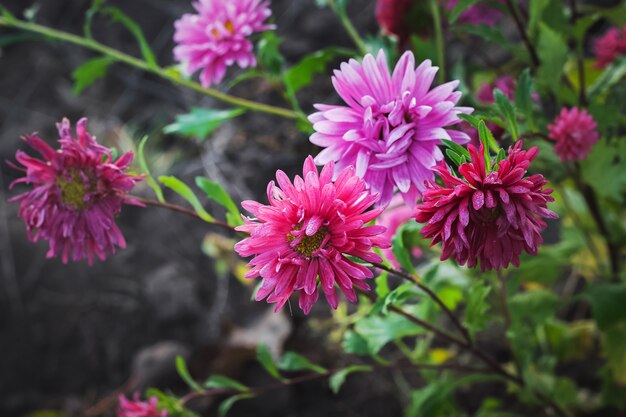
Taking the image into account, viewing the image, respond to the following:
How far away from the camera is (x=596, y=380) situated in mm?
1367

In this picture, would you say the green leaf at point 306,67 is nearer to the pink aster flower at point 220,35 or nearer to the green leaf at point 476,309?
the pink aster flower at point 220,35

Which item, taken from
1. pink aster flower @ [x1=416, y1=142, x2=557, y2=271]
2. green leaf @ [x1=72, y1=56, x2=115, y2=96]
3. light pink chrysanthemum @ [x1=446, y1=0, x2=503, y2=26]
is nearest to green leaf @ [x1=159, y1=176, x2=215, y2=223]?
pink aster flower @ [x1=416, y1=142, x2=557, y2=271]

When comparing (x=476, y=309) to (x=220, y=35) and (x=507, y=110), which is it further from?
(x=220, y=35)

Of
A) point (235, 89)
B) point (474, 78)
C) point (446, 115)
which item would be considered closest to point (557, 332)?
point (474, 78)

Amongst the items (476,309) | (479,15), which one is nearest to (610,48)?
(479,15)

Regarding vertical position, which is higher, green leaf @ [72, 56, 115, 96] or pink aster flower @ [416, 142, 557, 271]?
green leaf @ [72, 56, 115, 96]

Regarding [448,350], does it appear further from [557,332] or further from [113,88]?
[113,88]

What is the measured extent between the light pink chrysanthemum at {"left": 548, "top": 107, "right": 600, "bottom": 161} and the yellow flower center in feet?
1.10

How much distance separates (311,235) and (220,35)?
17.9 inches

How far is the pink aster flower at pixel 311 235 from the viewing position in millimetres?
506

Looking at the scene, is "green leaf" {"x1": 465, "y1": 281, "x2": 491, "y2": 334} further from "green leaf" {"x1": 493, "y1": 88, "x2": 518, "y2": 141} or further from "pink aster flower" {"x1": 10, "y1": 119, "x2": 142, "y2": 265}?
"pink aster flower" {"x1": 10, "y1": 119, "x2": 142, "y2": 265}

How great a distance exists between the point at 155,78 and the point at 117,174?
1.57 m

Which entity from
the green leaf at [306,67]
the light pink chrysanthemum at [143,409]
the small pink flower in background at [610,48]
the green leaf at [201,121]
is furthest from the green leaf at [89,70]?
the small pink flower in background at [610,48]

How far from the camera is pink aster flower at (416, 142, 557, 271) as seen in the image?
48cm
